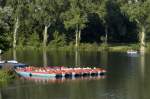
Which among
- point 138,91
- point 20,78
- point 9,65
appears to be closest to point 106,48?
point 9,65

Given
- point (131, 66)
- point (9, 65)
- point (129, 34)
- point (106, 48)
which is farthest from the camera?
point (129, 34)

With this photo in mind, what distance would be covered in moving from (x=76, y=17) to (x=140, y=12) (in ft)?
59.1

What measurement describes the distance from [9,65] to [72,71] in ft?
41.1

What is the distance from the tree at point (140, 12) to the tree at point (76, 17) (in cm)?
1222

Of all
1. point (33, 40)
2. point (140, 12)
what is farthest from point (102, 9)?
point (33, 40)

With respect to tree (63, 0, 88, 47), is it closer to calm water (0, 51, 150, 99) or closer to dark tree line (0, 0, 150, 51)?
dark tree line (0, 0, 150, 51)

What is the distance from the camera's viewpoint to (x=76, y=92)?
5994cm

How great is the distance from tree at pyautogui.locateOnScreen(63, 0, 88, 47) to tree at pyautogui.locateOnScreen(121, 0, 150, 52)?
40.1ft

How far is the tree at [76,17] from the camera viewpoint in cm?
13825

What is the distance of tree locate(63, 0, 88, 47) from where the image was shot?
13825 cm

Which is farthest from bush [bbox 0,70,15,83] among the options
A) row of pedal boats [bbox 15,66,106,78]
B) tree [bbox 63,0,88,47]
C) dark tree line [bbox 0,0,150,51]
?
tree [bbox 63,0,88,47]

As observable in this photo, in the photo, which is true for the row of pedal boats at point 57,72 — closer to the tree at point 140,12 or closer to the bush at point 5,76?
the bush at point 5,76

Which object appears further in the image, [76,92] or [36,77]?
[36,77]

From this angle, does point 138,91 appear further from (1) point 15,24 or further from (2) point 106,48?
(1) point 15,24
